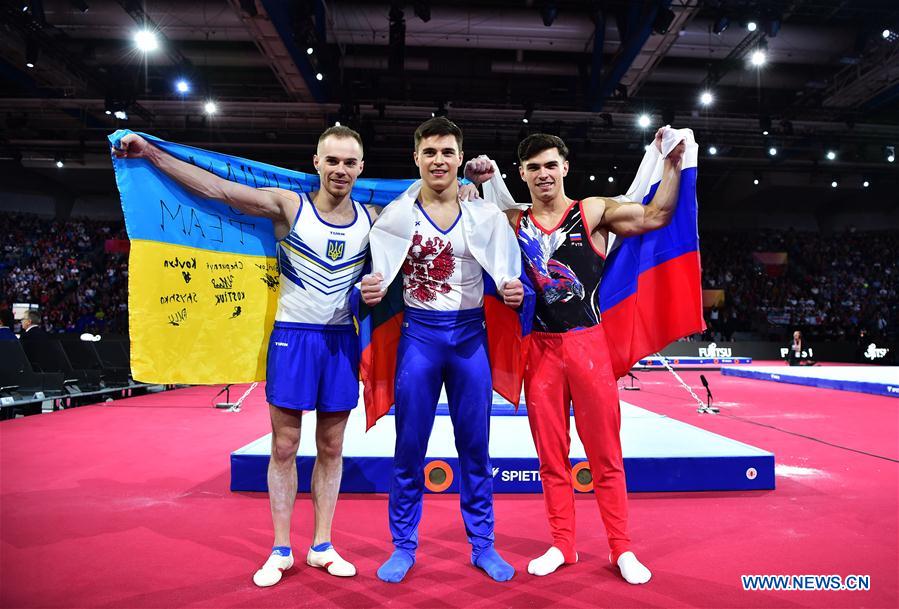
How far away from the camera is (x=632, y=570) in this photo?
2.54 m

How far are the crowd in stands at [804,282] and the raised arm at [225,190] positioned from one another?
73.1 feet

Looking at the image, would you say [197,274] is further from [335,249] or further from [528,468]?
[528,468]

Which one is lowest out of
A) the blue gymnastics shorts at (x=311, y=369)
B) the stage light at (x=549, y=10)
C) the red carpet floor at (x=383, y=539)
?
the red carpet floor at (x=383, y=539)

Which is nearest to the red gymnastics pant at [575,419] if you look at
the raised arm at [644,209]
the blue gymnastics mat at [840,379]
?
the raised arm at [644,209]

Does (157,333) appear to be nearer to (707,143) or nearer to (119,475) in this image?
(119,475)

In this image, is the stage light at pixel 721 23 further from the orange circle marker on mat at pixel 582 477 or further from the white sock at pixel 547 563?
the white sock at pixel 547 563

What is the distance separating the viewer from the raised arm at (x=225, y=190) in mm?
2859

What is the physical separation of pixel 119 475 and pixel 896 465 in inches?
260

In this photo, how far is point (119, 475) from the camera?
4598 millimetres

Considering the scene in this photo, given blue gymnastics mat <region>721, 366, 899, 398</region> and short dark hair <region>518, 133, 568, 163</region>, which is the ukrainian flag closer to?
short dark hair <region>518, 133, 568, 163</region>

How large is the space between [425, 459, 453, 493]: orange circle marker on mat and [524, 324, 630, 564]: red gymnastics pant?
4.21 ft

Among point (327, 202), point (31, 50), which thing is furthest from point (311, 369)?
point (31, 50)

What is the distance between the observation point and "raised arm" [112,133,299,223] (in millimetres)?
2859

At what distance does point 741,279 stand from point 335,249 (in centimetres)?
2669
